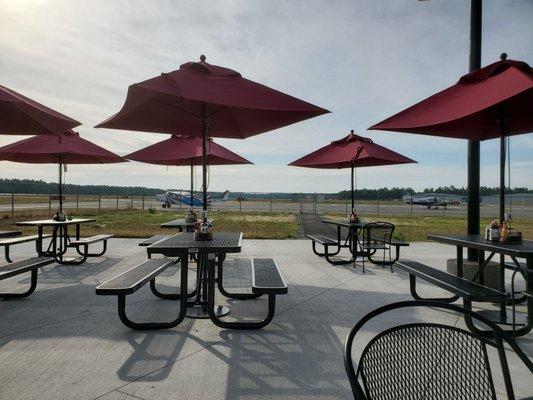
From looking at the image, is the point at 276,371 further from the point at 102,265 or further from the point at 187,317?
the point at 102,265

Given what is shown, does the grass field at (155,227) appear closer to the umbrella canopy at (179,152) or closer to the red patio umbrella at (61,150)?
the red patio umbrella at (61,150)

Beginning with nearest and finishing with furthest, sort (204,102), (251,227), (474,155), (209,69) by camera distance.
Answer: (204,102)
(209,69)
(474,155)
(251,227)

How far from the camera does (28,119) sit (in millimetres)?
4723

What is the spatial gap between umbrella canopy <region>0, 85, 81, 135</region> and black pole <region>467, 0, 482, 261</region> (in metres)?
5.55

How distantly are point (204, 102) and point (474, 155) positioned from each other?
4101 mm

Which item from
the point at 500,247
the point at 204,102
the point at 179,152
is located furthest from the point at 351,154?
the point at 204,102

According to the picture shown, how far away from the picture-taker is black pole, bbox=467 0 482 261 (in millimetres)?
5527

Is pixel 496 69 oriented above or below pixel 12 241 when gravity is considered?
above

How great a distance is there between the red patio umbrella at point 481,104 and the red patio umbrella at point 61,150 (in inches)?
218

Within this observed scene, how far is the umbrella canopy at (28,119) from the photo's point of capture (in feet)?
14.4

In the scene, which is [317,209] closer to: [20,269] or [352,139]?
[352,139]

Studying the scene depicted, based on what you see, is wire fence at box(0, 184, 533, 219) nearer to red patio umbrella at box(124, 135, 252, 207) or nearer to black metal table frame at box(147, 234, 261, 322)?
red patio umbrella at box(124, 135, 252, 207)

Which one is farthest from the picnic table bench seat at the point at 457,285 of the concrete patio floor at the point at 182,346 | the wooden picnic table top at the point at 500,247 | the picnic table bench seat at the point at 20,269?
the picnic table bench seat at the point at 20,269

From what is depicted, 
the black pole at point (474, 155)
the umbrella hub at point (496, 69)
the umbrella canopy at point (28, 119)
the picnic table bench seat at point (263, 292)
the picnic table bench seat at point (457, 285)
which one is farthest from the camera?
the black pole at point (474, 155)
